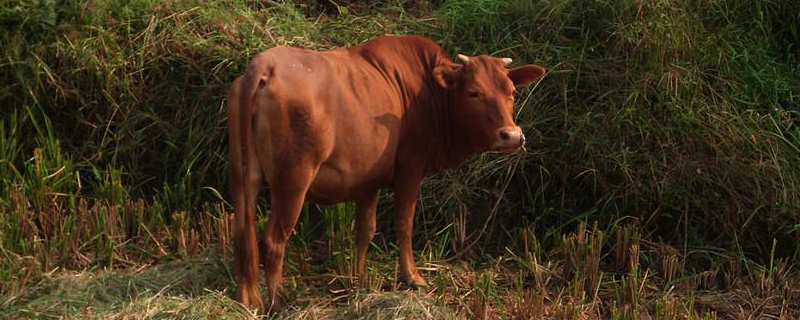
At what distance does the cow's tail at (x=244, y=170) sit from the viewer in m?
4.42

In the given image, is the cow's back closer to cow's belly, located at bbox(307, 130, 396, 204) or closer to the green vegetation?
cow's belly, located at bbox(307, 130, 396, 204)

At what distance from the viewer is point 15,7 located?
6586mm

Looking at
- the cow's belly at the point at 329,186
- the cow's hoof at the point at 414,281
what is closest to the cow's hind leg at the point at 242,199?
the cow's belly at the point at 329,186

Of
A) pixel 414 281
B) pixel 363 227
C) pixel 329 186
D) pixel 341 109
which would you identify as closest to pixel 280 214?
pixel 329 186

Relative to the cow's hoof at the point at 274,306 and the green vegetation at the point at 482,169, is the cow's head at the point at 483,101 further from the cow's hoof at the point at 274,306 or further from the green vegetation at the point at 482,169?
the cow's hoof at the point at 274,306

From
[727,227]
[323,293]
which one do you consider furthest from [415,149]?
[727,227]

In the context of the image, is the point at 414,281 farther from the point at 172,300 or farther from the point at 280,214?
the point at 172,300

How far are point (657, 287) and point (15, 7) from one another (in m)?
3.84

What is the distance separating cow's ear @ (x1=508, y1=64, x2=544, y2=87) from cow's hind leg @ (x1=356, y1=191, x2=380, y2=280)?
2.62ft

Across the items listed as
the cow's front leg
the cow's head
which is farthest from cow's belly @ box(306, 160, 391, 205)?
the cow's head

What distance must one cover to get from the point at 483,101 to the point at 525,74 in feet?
1.09

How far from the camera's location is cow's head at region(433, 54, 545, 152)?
16.1 feet

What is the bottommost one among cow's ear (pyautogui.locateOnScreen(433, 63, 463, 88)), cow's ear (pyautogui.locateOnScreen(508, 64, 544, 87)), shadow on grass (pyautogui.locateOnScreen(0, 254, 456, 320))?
shadow on grass (pyautogui.locateOnScreen(0, 254, 456, 320))

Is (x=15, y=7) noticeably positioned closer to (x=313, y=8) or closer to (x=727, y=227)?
(x=313, y=8)
